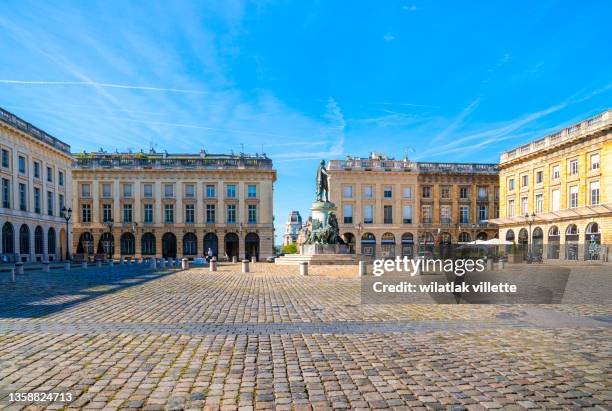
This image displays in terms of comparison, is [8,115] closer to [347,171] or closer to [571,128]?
[347,171]

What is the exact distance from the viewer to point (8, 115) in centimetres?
3525

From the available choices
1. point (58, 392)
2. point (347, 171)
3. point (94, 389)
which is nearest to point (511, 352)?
point (94, 389)

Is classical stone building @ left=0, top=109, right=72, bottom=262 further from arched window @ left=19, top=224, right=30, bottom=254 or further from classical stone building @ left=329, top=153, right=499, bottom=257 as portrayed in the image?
classical stone building @ left=329, top=153, right=499, bottom=257

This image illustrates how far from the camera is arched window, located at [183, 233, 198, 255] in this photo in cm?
5103

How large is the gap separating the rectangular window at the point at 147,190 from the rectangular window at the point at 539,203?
1843 inches

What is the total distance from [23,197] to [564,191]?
53.4 metres

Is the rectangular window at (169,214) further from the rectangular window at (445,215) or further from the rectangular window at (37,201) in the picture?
the rectangular window at (445,215)

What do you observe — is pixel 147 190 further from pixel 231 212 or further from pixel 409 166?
pixel 409 166

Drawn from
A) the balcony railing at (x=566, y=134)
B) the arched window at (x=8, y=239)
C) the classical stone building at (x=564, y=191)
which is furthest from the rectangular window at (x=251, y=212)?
the balcony railing at (x=566, y=134)

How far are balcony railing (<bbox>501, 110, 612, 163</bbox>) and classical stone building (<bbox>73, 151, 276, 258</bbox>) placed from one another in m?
30.6

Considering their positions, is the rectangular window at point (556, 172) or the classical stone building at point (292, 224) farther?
the classical stone building at point (292, 224)

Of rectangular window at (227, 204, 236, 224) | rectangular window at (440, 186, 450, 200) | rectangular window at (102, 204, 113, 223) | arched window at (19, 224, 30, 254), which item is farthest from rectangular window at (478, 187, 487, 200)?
arched window at (19, 224, 30, 254)

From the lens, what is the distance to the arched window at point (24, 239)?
36469mm

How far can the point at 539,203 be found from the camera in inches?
1699
